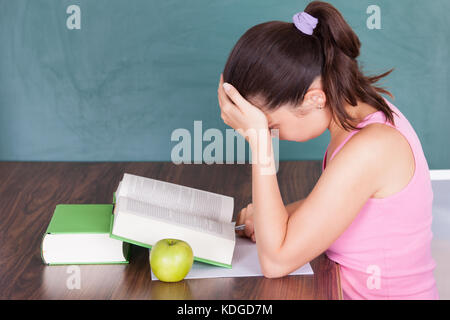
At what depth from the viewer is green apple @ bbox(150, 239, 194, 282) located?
94cm

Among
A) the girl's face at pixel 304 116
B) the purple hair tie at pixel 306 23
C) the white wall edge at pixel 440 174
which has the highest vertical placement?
the purple hair tie at pixel 306 23

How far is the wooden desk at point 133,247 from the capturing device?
95 centimetres

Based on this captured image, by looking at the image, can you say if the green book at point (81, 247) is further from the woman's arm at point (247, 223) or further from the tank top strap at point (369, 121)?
the tank top strap at point (369, 121)

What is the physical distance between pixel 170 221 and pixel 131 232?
2.9 inches

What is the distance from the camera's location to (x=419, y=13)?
1859 millimetres

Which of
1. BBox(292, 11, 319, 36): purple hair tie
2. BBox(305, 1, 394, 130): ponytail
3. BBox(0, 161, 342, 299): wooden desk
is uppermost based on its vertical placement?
BBox(292, 11, 319, 36): purple hair tie

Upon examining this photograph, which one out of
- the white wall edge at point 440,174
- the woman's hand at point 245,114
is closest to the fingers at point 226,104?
the woman's hand at point 245,114

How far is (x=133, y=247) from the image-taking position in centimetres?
114

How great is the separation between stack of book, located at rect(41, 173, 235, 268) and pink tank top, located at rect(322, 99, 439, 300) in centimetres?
24

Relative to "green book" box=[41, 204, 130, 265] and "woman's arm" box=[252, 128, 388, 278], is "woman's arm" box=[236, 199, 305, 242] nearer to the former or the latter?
"woman's arm" box=[252, 128, 388, 278]

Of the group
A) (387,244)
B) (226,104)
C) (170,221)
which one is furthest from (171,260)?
(387,244)

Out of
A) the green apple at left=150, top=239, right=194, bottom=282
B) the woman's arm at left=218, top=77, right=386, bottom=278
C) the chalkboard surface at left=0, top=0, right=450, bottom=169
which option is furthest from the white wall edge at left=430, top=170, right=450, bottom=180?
the green apple at left=150, top=239, right=194, bottom=282

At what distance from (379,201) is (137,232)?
0.45 metres
